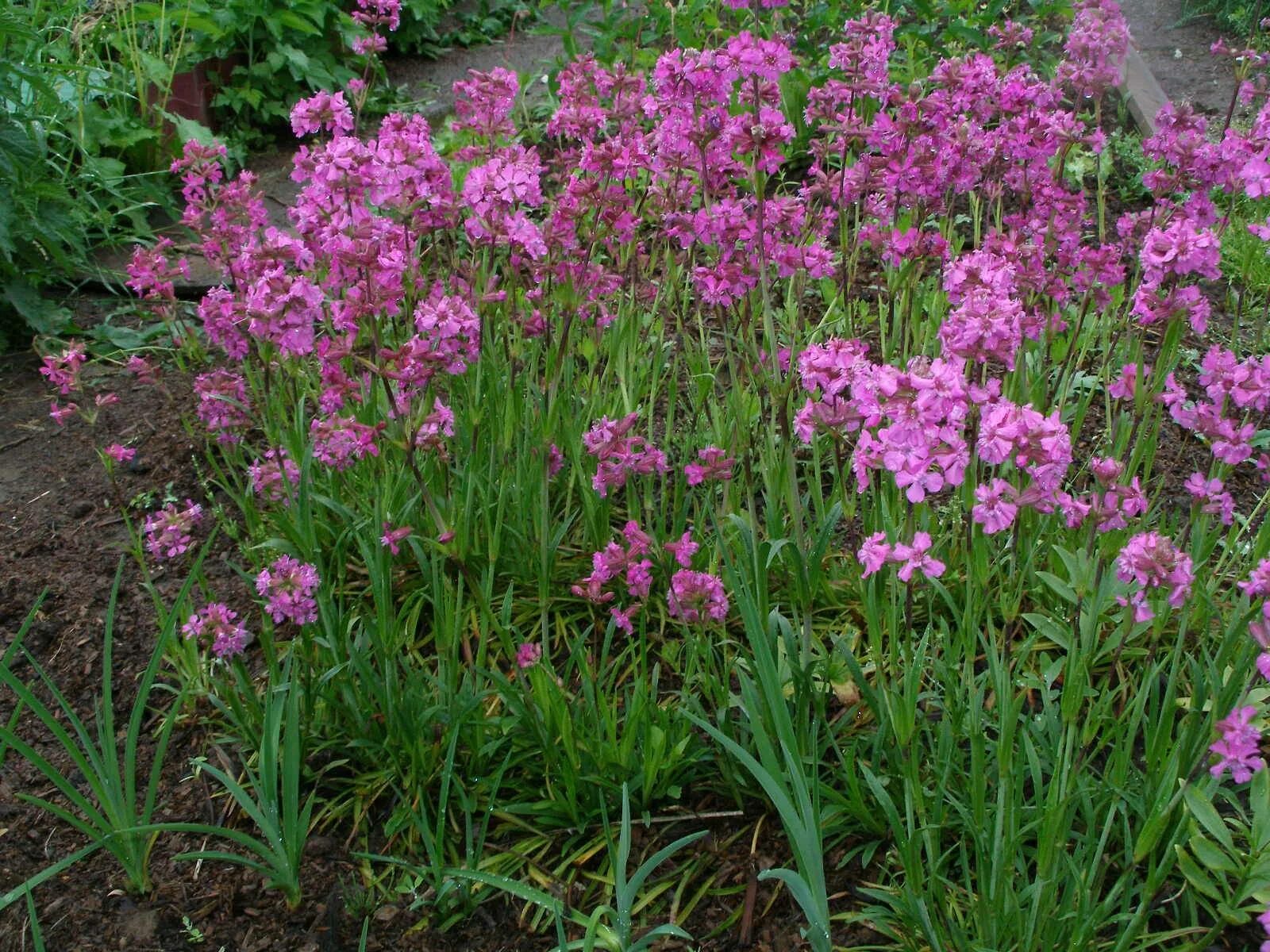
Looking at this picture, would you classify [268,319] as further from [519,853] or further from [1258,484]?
[1258,484]

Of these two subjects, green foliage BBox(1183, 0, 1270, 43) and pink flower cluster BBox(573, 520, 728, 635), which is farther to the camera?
green foliage BBox(1183, 0, 1270, 43)

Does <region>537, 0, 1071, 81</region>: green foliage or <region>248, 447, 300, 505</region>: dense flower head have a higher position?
<region>537, 0, 1071, 81</region>: green foliage

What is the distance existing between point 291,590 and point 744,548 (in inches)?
36.3

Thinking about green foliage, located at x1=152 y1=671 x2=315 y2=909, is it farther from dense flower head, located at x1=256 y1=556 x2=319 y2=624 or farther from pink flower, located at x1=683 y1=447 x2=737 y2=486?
pink flower, located at x1=683 y1=447 x2=737 y2=486

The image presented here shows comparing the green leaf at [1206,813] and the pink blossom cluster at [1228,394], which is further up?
the pink blossom cluster at [1228,394]

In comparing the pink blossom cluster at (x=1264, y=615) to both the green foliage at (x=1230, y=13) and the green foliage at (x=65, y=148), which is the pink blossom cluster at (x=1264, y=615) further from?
the green foliage at (x=1230, y=13)

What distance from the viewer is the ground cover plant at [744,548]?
5.86ft

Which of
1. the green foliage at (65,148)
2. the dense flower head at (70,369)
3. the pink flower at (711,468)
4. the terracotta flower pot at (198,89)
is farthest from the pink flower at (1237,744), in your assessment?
the terracotta flower pot at (198,89)

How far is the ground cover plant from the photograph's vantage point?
179 cm

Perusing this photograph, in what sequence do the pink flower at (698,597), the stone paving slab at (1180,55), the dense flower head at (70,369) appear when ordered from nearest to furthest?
the pink flower at (698,597), the dense flower head at (70,369), the stone paving slab at (1180,55)

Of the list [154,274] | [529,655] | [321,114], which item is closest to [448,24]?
[154,274]

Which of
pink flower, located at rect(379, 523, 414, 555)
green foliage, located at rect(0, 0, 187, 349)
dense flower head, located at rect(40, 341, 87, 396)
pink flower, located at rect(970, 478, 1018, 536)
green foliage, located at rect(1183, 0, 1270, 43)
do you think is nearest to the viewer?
pink flower, located at rect(970, 478, 1018, 536)

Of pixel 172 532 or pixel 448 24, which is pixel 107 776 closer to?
pixel 172 532

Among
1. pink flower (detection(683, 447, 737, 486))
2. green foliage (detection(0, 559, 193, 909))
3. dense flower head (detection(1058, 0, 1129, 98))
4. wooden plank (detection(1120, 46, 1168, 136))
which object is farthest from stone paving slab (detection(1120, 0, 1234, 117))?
green foliage (detection(0, 559, 193, 909))
